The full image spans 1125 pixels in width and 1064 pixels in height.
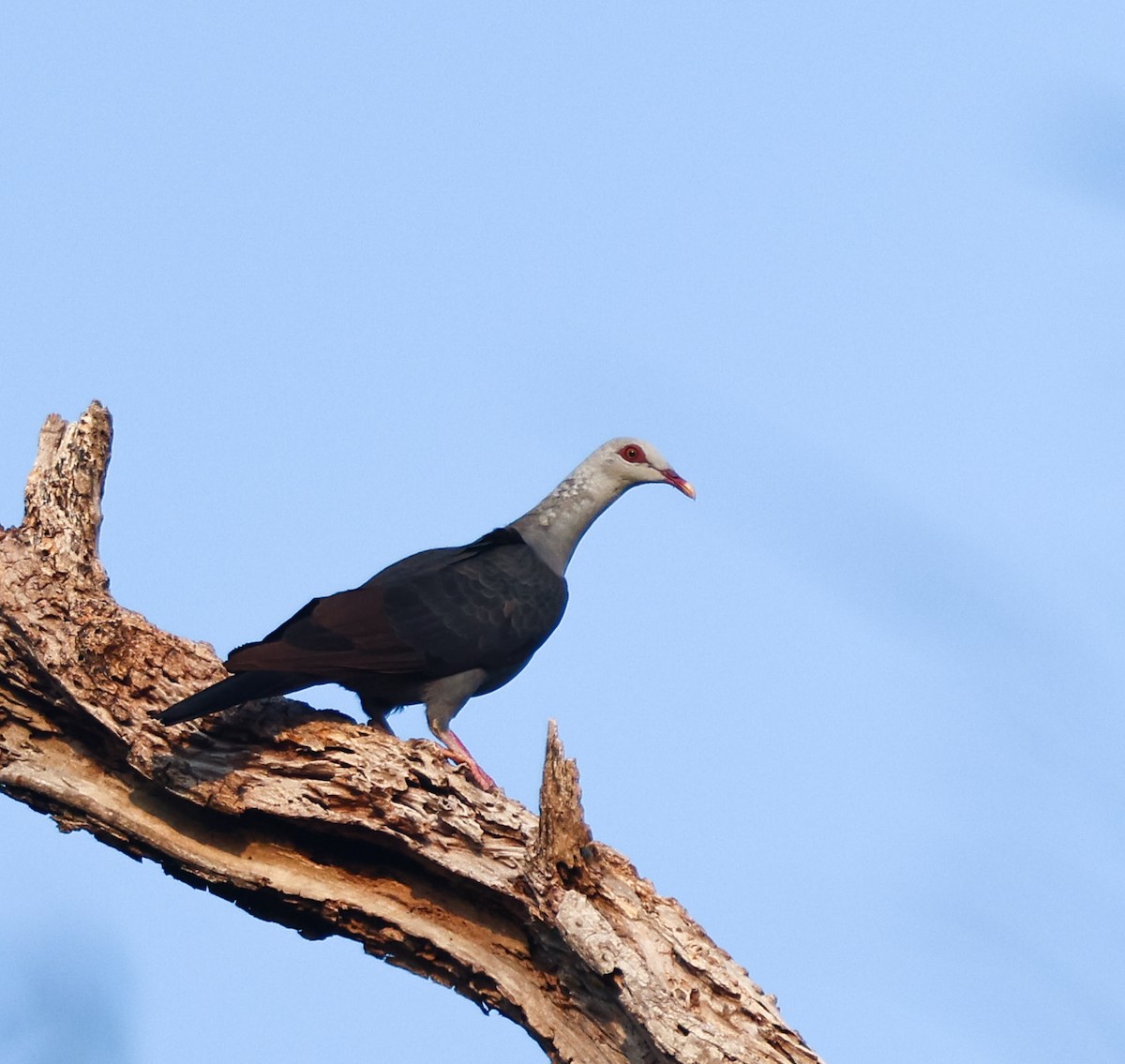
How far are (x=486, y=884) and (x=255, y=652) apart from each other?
1.28m

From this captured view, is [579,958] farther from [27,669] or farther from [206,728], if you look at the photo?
[27,669]

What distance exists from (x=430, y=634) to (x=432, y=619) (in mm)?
84

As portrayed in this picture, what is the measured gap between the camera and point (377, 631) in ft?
22.5

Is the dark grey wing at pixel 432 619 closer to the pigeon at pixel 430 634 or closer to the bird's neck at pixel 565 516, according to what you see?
the pigeon at pixel 430 634

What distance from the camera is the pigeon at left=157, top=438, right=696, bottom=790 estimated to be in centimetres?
622

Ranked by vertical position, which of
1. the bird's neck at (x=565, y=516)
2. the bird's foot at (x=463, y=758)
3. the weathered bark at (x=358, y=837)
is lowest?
the weathered bark at (x=358, y=837)

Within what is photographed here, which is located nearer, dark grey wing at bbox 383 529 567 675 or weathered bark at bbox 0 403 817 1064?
weathered bark at bbox 0 403 817 1064

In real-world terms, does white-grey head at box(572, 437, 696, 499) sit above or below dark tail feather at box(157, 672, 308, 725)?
above

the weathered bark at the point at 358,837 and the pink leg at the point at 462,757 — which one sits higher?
the pink leg at the point at 462,757

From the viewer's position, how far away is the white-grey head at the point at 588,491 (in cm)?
824

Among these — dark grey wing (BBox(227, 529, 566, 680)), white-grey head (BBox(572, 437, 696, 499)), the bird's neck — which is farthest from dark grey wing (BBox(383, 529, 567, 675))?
white-grey head (BBox(572, 437, 696, 499))

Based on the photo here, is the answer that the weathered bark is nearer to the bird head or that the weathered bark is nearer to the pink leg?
the pink leg

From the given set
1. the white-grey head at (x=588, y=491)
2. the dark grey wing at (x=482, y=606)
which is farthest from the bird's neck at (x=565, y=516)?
the dark grey wing at (x=482, y=606)

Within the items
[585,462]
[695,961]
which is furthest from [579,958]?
[585,462]
